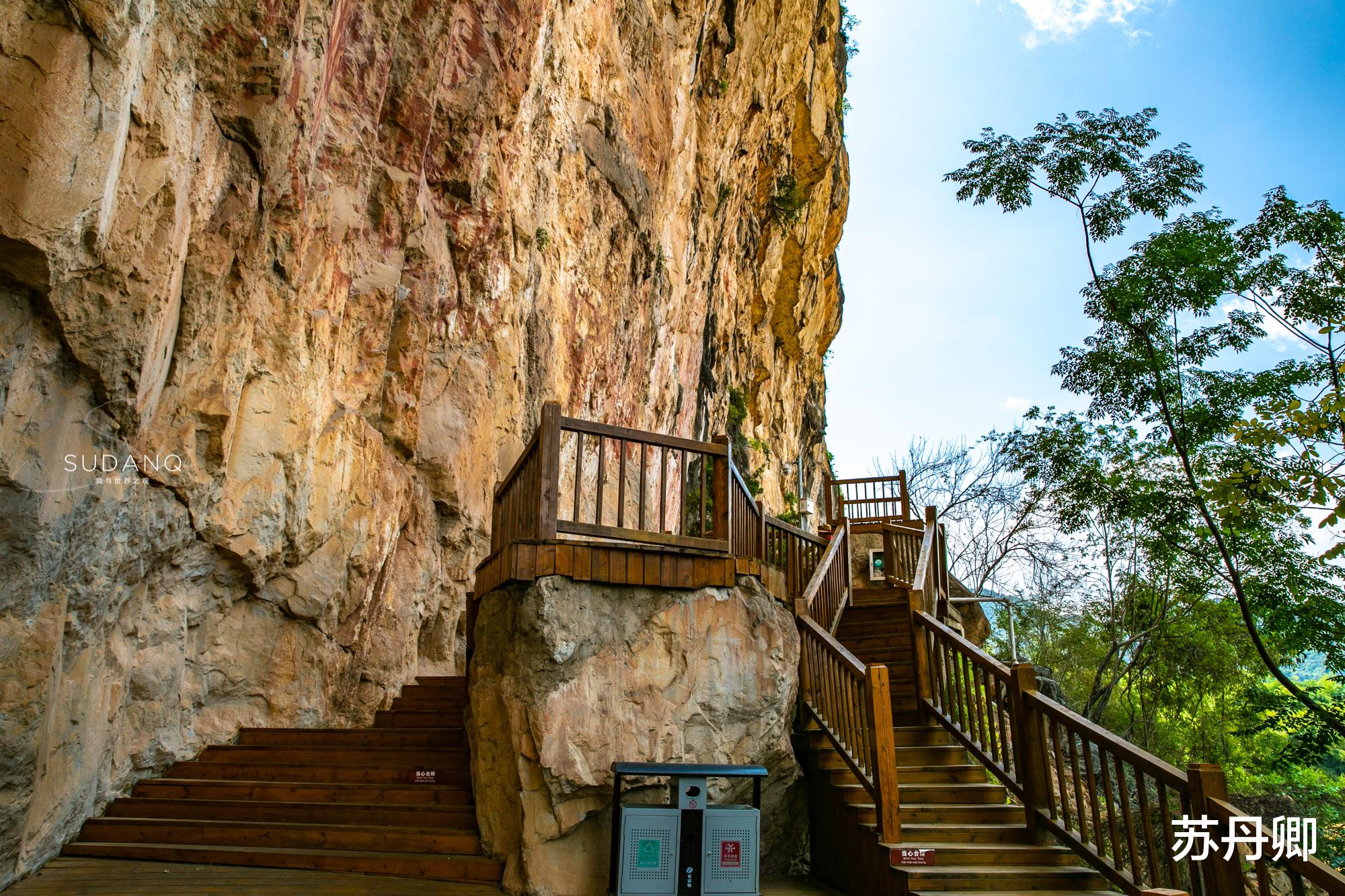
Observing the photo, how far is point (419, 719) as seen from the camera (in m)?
7.95

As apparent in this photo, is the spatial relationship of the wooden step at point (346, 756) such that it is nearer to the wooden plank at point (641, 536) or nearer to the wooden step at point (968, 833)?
the wooden plank at point (641, 536)

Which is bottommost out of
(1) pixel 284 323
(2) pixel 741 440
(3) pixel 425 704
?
(3) pixel 425 704

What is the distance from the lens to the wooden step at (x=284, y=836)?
18.5 ft

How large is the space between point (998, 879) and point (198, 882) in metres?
5.17

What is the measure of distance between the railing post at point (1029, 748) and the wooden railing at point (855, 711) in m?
0.95

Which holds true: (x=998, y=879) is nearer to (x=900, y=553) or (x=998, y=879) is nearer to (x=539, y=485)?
(x=539, y=485)

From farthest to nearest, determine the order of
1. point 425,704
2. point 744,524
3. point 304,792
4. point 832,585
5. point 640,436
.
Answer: point 832,585
point 425,704
point 744,524
point 304,792
point 640,436

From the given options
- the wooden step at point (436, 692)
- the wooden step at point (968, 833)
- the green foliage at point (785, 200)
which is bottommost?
the wooden step at point (968, 833)

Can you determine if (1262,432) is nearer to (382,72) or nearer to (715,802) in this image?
(715,802)

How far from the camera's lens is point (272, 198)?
7328 millimetres

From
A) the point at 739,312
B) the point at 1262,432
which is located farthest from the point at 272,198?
the point at 739,312

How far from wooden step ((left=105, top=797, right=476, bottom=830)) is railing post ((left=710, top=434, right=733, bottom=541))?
Answer: 2.70 m

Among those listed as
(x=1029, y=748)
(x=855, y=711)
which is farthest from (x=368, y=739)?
(x=1029, y=748)
